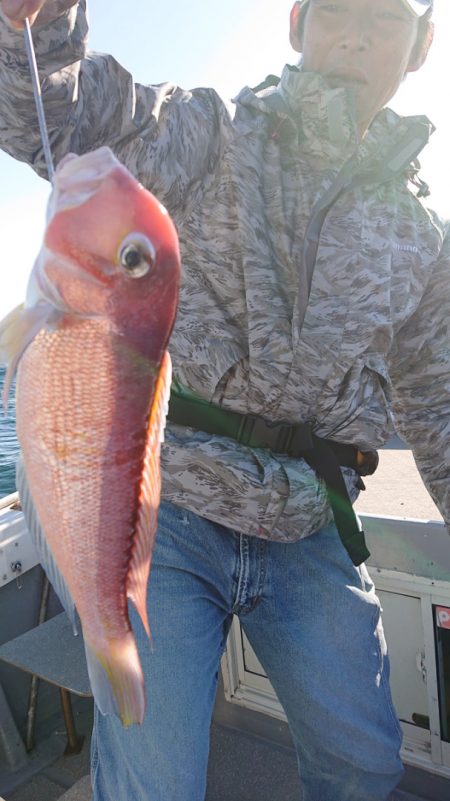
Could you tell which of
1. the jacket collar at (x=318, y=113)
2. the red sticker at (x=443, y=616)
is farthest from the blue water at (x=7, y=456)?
the jacket collar at (x=318, y=113)

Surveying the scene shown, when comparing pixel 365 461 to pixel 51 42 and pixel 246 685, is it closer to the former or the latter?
pixel 51 42

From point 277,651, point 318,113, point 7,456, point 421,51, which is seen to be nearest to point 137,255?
point 318,113

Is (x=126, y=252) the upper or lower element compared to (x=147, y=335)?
upper

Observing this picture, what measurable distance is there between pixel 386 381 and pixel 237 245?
0.77 metres

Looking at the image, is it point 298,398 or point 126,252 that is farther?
point 298,398

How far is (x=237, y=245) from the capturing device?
2.10m

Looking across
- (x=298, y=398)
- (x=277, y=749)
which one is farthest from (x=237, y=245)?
(x=277, y=749)

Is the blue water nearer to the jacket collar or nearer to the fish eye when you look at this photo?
the jacket collar

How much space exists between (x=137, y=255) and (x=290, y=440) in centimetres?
128

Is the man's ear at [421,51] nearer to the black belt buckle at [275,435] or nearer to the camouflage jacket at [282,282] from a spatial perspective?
the camouflage jacket at [282,282]

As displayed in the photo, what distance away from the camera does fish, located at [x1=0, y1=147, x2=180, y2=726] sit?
42.1 inches

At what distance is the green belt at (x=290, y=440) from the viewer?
2.13 metres

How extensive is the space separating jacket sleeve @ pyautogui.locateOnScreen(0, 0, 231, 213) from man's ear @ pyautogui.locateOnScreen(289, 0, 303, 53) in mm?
668

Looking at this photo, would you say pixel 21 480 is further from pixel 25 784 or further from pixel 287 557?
pixel 25 784
